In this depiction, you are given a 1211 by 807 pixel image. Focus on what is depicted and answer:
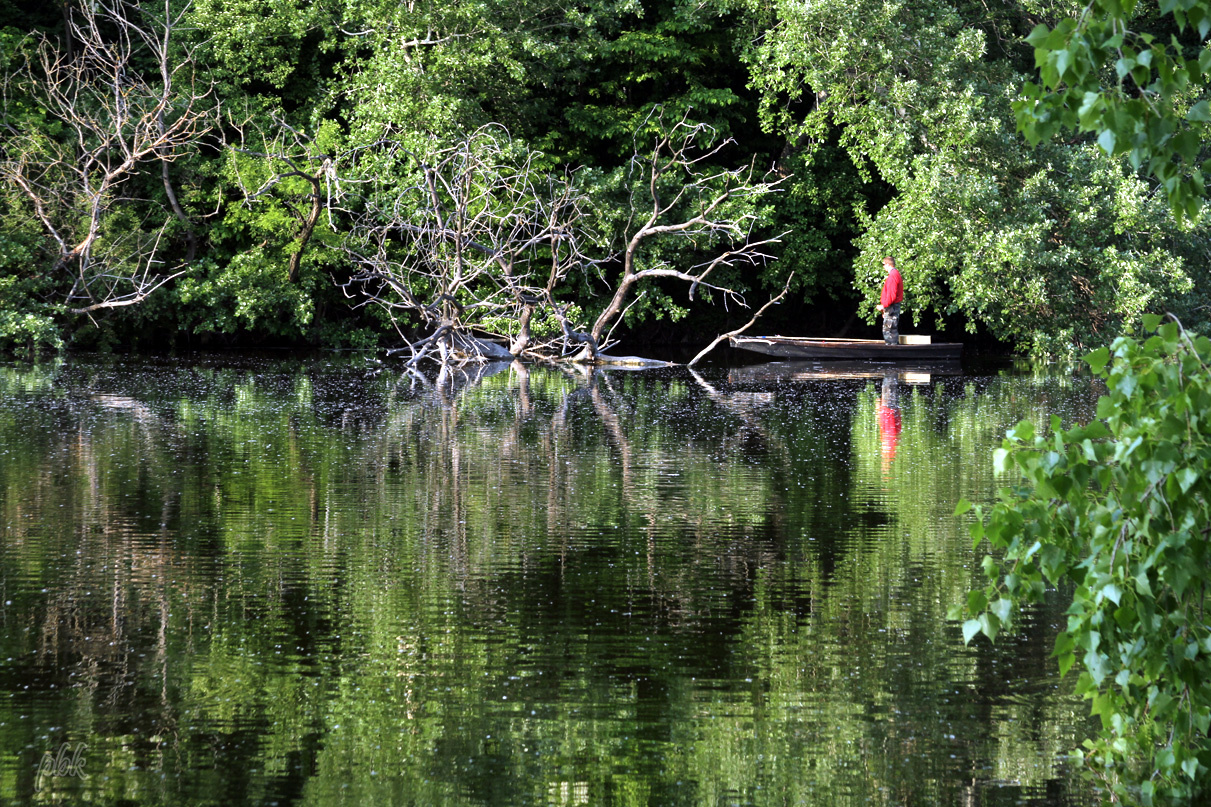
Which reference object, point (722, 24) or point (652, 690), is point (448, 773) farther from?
point (722, 24)

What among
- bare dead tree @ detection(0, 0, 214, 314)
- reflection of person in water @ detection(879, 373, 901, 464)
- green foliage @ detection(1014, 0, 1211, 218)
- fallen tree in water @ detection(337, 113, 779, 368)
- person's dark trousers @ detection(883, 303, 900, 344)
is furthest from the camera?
person's dark trousers @ detection(883, 303, 900, 344)

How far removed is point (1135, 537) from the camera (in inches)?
143

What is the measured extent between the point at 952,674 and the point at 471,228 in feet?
57.5

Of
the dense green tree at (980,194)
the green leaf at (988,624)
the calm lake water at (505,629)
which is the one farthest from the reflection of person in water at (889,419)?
the green leaf at (988,624)

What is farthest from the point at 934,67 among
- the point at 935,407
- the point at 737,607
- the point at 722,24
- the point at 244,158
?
the point at 737,607

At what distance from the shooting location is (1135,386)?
3.52 metres

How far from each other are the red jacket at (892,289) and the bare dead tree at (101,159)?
13032 millimetres

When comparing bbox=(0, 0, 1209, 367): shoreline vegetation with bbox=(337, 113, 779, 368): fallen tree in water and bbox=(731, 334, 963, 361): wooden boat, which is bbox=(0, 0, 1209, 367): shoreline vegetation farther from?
bbox=(731, 334, 963, 361): wooden boat

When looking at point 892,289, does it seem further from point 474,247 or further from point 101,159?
point 101,159

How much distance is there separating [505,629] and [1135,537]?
312 cm

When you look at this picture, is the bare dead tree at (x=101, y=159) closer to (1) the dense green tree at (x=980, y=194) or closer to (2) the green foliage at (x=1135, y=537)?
(1) the dense green tree at (x=980, y=194)

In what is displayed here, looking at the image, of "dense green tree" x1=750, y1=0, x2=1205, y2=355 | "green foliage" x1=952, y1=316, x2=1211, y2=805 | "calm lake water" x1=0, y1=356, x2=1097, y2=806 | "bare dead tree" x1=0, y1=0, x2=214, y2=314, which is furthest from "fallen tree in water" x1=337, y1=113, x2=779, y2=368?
"green foliage" x1=952, y1=316, x2=1211, y2=805

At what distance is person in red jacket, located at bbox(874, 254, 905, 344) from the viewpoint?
2473cm

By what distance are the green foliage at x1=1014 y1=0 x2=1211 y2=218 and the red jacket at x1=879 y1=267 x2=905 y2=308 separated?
2148 centimetres
